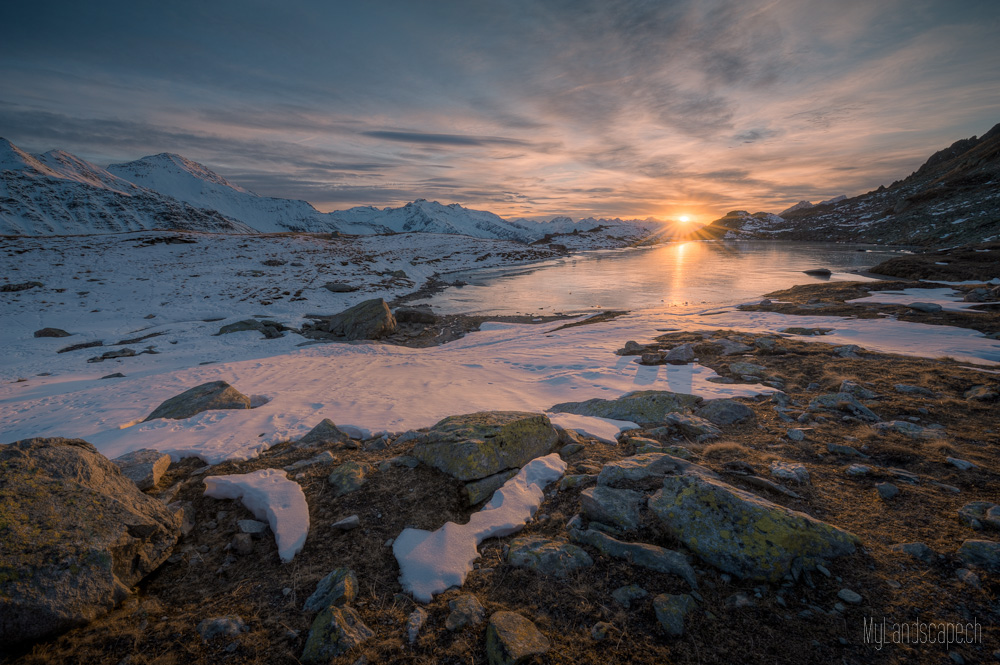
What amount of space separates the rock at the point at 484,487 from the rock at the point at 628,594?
2.31 metres

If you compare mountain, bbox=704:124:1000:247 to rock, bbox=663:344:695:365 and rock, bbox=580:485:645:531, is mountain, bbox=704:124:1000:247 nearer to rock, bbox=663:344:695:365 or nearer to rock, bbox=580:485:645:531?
rock, bbox=663:344:695:365

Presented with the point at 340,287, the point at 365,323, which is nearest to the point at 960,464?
the point at 365,323

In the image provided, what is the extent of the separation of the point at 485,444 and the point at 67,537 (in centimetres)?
479

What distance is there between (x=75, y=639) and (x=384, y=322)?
18594mm

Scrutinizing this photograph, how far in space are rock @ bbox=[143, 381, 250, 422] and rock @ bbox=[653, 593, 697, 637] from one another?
33.6ft

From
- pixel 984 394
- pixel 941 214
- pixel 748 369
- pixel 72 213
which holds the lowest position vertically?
pixel 748 369

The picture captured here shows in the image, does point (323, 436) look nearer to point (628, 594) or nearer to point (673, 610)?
point (628, 594)

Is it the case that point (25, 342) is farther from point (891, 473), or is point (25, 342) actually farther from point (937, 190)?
point (937, 190)

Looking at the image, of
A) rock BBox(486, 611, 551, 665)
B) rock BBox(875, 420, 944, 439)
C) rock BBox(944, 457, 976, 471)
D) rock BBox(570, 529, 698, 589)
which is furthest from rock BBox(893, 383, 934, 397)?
rock BBox(486, 611, 551, 665)

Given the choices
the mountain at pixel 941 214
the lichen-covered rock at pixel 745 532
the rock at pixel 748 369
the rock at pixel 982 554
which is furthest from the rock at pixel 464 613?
the mountain at pixel 941 214

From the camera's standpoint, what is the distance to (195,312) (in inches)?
1018

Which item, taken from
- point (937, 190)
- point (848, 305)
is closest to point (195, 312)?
point (848, 305)

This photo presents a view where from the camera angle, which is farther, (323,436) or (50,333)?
(50,333)

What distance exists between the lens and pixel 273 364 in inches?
583
